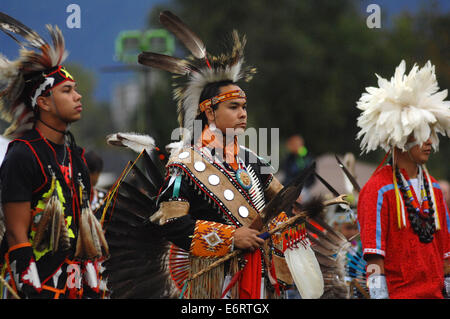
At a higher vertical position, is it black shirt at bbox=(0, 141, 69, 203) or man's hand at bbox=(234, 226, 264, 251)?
black shirt at bbox=(0, 141, 69, 203)

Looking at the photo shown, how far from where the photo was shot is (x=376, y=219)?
356 cm

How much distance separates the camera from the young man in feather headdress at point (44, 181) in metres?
3.08

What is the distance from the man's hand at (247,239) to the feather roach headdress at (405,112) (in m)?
0.88

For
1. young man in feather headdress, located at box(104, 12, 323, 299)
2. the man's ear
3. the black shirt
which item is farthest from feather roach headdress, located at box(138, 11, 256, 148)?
the black shirt

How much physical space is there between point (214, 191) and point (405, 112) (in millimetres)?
1163

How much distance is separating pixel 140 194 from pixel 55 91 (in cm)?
85

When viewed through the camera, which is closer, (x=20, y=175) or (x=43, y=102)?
(x=20, y=175)

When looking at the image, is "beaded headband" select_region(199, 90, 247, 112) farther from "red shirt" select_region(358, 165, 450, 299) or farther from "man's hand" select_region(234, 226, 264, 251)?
"red shirt" select_region(358, 165, 450, 299)

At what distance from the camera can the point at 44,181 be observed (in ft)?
10.5

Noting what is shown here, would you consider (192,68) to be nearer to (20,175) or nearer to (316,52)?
(20,175)

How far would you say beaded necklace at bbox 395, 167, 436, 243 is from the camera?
358 centimetres

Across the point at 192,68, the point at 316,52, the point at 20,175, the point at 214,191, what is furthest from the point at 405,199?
the point at 316,52

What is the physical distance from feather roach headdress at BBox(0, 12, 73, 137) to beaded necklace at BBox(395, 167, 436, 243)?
1.92 meters
